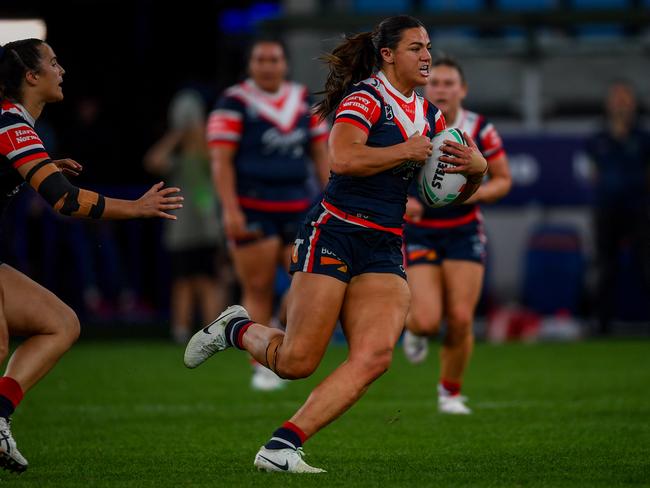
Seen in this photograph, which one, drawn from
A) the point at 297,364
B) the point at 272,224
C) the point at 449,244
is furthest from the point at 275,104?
the point at 297,364

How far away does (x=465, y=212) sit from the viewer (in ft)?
29.8

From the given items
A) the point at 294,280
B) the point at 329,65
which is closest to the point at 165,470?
the point at 294,280

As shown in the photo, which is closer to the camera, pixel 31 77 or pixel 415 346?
pixel 31 77

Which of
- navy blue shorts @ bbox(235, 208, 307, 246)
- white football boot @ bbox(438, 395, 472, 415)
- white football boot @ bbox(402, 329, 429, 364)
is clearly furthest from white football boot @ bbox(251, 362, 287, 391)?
white football boot @ bbox(438, 395, 472, 415)

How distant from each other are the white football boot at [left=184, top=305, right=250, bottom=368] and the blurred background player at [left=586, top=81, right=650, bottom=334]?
8088 mm

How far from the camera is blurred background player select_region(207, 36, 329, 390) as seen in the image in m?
10.6

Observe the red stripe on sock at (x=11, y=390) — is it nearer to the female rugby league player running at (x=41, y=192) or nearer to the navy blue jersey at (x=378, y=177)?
the female rugby league player running at (x=41, y=192)

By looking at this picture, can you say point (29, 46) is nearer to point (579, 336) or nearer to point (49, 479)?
point (49, 479)

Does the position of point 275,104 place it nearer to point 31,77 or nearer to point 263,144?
point 263,144

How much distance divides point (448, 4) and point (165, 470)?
38.3 feet

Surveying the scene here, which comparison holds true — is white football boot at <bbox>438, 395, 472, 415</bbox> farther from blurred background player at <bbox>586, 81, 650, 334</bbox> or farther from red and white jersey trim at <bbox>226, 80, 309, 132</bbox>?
blurred background player at <bbox>586, 81, 650, 334</bbox>

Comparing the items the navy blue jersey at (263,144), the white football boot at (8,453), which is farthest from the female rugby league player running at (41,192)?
the navy blue jersey at (263,144)

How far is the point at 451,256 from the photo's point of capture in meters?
9.00

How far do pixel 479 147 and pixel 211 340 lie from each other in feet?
9.07
